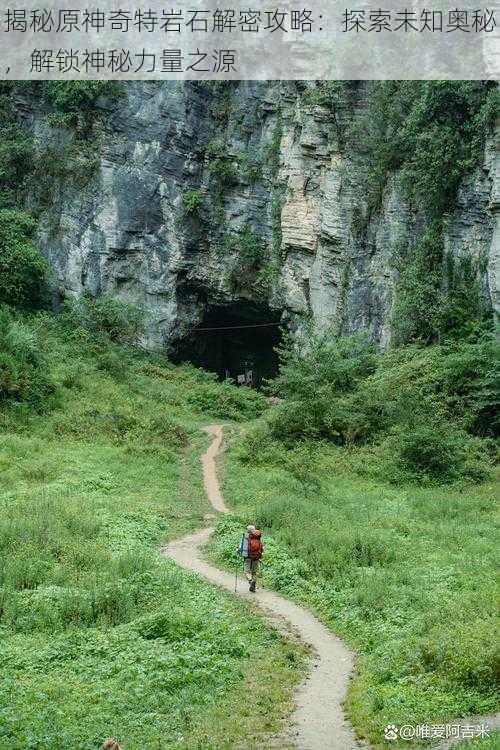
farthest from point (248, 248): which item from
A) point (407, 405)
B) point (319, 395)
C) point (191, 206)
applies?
point (407, 405)

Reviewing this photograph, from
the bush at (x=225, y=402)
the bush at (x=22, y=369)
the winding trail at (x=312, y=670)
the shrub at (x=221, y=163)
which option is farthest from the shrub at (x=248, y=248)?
the winding trail at (x=312, y=670)

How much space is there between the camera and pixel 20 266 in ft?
123

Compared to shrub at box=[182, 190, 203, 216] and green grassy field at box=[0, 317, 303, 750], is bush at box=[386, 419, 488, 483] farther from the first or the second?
shrub at box=[182, 190, 203, 216]

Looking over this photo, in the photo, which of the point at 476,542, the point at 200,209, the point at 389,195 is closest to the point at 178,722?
the point at 476,542

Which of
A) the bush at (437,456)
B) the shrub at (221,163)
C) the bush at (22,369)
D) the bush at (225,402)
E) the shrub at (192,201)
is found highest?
the shrub at (221,163)

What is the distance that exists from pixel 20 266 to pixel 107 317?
448 cm

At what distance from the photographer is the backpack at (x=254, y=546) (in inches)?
594

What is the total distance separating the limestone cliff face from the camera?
3853 cm

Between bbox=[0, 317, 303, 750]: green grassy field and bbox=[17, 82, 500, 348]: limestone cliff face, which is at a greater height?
bbox=[17, 82, 500, 348]: limestone cliff face

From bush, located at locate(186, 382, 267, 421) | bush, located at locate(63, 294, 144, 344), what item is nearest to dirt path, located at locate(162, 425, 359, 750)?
bush, located at locate(186, 382, 267, 421)

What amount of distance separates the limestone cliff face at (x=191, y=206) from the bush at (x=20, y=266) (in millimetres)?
1510

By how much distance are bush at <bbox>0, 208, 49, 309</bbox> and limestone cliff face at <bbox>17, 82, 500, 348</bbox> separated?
1.51 meters

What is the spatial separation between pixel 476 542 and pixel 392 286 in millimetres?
17805

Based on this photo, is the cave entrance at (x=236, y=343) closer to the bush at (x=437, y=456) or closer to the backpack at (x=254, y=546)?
the bush at (x=437, y=456)
